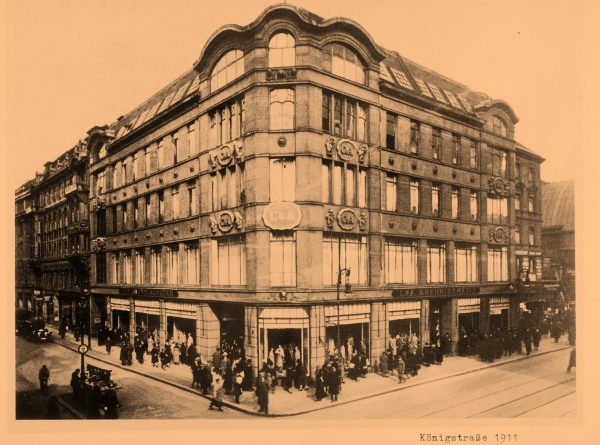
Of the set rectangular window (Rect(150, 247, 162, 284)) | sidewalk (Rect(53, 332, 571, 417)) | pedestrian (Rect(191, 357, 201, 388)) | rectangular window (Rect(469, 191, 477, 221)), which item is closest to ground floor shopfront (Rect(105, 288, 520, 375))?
rectangular window (Rect(150, 247, 162, 284))

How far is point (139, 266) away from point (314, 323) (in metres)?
13.1

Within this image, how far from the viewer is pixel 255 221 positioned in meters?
18.0

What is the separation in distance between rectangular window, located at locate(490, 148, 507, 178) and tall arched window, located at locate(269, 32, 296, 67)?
10.9 meters

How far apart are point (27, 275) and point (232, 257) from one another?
289 inches

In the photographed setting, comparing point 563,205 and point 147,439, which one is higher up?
point 563,205

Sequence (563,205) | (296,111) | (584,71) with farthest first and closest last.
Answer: (296,111), (563,205), (584,71)

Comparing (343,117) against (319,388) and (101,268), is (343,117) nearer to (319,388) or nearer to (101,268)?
(319,388)

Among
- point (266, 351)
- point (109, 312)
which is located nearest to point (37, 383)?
point (266, 351)

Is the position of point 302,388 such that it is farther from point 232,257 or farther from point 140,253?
point 140,253

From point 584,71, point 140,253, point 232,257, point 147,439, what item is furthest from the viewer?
point 140,253

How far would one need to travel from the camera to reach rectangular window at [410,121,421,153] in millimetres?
21375

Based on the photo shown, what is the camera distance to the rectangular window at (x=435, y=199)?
72.7 feet

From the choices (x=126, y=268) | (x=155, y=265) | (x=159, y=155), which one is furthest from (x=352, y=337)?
(x=126, y=268)

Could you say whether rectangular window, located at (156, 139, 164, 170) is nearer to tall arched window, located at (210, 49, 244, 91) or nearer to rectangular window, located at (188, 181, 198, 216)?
rectangular window, located at (188, 181, 198, 216)
